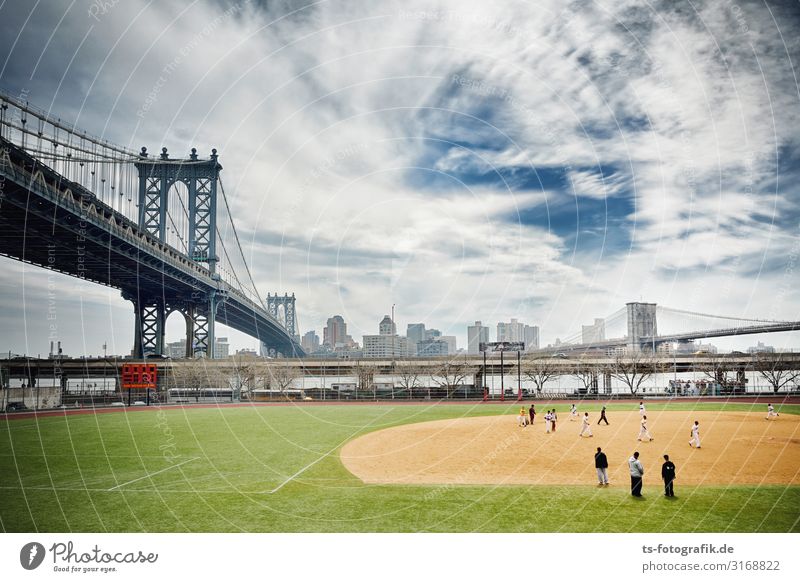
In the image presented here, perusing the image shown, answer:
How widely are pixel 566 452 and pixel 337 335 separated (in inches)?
3072

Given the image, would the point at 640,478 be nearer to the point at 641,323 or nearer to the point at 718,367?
the point at 718,367

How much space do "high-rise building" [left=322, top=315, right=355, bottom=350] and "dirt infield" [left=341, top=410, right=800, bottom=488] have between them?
213 feet

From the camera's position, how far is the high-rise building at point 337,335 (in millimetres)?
98000

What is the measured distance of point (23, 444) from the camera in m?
26.9

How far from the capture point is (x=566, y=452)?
23266 mm

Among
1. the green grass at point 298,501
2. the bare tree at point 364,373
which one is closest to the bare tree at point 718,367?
the bare tree at point 364,373

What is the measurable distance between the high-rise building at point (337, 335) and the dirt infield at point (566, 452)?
64820 mm

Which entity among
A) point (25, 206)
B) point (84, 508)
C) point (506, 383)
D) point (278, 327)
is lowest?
point (506, 383)

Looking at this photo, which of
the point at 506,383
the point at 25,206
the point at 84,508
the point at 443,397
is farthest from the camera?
the point at 506,383

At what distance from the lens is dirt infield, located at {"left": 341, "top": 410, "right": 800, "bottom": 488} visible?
59.2 ft

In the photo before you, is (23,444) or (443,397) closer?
(23,444)

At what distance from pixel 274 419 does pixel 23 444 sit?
16687 mm
